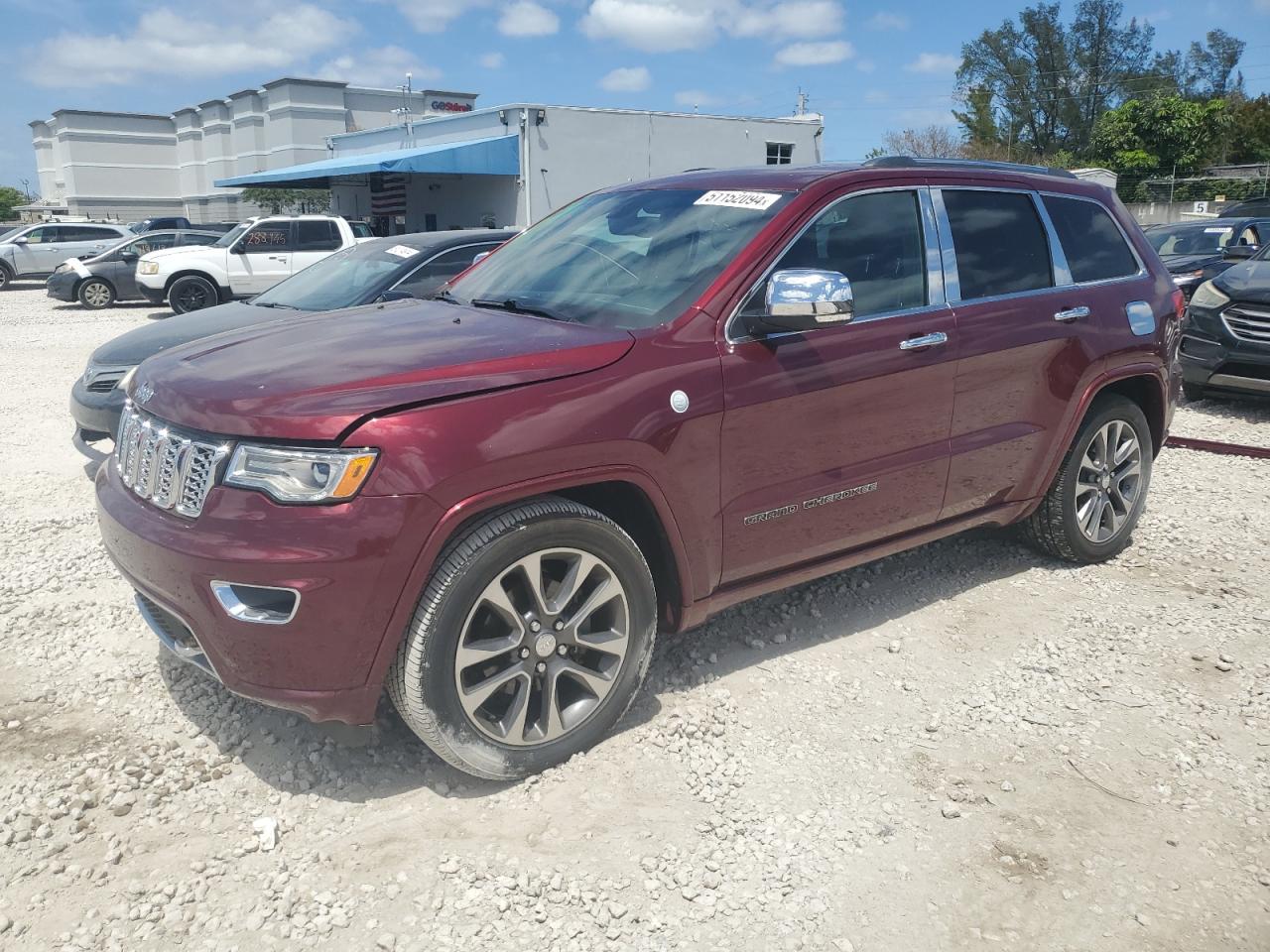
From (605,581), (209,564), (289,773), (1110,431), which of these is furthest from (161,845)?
(1110,431)

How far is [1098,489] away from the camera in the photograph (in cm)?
486

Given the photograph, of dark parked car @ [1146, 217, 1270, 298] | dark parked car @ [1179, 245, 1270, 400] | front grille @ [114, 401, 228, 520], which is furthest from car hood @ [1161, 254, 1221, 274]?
front grille @ [114, 401, 228, 520]

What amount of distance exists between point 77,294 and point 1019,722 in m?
19.7

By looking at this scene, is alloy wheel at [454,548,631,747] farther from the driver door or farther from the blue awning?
the blue awning

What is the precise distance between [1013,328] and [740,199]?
1.34 m

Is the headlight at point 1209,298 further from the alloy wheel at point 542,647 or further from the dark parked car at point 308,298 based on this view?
the alloy wheel at point 542,647

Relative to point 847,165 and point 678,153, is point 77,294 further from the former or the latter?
point 847,165

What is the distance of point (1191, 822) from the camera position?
3025 mm

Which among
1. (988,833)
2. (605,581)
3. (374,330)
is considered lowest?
(988,833)

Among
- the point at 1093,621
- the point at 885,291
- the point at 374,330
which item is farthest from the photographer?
the point at 1093,621

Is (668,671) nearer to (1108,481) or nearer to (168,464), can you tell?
(168,464)

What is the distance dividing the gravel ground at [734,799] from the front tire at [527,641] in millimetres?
176

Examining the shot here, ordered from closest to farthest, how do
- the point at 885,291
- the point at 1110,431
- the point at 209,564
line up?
the point at 209,564, the point at 885,291, the point at 1110,431

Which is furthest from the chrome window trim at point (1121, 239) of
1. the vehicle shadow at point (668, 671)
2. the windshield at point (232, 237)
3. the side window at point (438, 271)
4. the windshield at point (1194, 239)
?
the windshield at point (232, 237)
